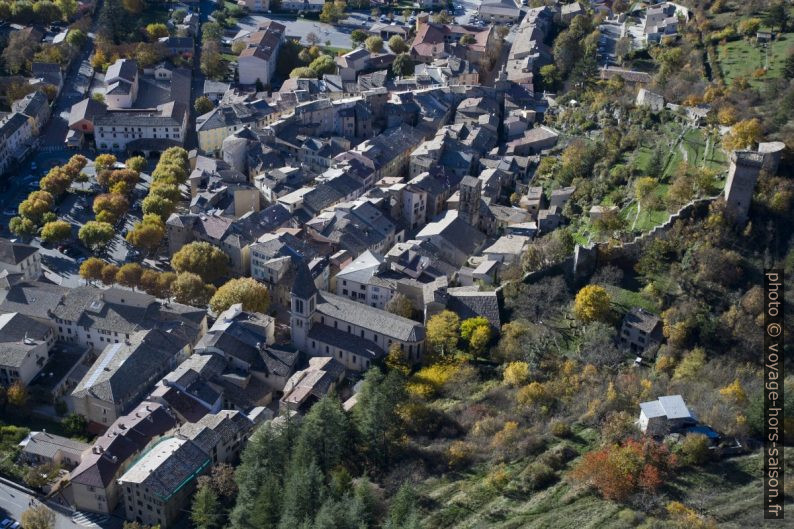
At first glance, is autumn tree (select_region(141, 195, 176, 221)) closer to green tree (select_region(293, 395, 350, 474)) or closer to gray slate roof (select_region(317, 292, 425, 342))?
gray slate roof (select_region(317, 292, 425, 342))

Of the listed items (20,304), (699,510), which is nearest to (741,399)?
(699,510)

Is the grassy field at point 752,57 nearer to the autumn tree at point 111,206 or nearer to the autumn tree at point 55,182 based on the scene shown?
the autumn tree at point 111,206

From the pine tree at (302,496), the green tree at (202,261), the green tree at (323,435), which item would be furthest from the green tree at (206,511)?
the green tree at (202,261)

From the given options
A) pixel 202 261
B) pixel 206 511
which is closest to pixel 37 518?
pixel 206 511

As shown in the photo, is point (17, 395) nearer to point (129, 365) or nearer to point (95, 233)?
point (129, 365)

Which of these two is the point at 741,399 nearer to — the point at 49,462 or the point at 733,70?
the point at 49,462
